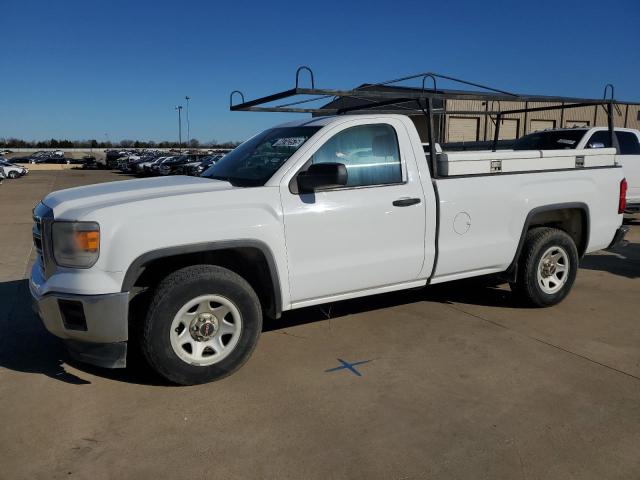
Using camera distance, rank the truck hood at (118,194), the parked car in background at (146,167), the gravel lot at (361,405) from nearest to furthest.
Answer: the gravel lot at (361,405)
the truck hood at (118,194)
the parked car in background at (146,167)

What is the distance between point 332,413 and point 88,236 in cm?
191

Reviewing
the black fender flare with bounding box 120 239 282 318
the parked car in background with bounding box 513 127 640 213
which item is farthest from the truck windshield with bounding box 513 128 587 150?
the black fender flare with bounding box 120 239 282 318

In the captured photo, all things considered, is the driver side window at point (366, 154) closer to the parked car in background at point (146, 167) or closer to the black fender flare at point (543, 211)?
the black fender flare at point (543, 211)

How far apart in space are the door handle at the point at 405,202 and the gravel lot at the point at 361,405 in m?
1.19

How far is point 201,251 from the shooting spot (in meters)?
3.69

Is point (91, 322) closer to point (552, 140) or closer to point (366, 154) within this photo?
point (366, 154)

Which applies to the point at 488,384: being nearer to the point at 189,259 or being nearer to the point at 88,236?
the point at 189,259

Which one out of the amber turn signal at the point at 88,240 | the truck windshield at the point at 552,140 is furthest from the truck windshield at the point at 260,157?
the truck windshield at the point at 552,140

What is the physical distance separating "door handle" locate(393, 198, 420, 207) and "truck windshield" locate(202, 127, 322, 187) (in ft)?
2.89

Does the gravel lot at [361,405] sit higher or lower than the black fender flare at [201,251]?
lower

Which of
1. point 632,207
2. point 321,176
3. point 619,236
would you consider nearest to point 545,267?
point 619,236

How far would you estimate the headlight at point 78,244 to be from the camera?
3.37 metres

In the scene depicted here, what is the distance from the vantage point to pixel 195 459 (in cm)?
293

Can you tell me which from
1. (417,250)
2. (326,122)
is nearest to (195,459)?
(417,250)
